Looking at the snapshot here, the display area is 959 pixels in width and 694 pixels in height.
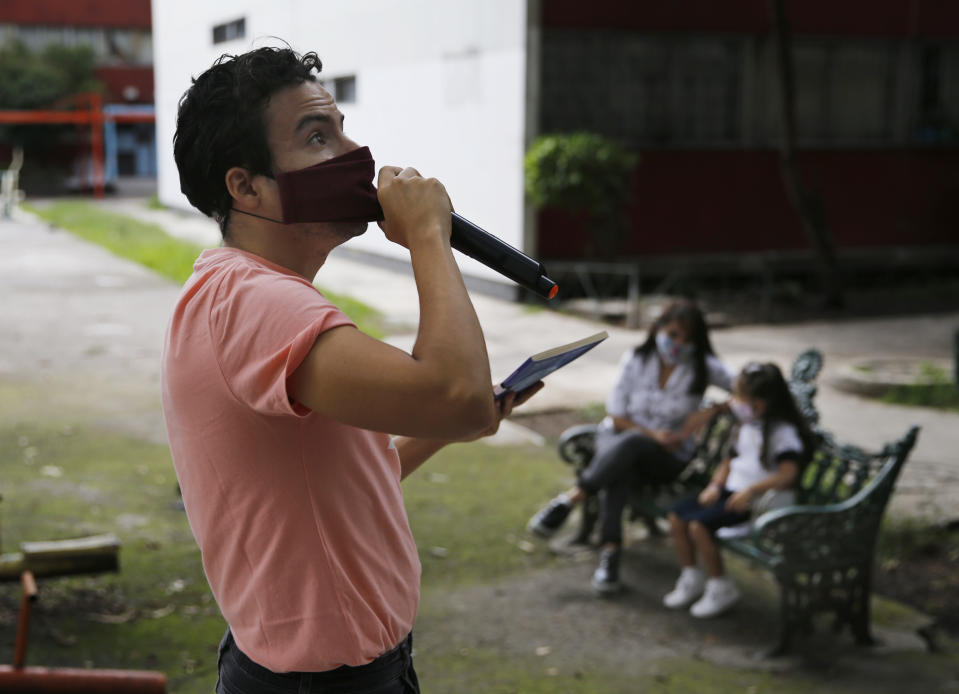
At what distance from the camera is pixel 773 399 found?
5129mm

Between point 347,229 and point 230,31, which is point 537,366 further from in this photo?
point 230,31

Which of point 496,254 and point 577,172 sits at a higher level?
point 496,254

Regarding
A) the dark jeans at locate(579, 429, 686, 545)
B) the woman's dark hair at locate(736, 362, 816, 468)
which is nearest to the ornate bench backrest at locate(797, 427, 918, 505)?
the woman's dark hair at locate(736, 362, 816, 468)

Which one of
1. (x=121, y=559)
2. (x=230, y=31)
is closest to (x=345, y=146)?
(x=121, y=559)

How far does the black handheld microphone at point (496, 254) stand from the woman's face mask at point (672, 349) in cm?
382

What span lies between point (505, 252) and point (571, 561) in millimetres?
4199

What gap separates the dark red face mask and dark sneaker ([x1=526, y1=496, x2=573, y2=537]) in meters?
4.29

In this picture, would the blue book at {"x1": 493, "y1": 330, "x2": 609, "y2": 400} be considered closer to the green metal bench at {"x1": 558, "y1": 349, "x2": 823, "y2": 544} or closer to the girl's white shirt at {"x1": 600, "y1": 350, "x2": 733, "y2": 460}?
the green metal bench at {"x1": 558, "y1": 349, "x2": 823, "y2": 544}

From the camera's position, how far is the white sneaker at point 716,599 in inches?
202

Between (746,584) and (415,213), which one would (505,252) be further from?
(746,584)

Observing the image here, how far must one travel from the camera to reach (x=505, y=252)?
6.26ft

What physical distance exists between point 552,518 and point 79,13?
4067cm

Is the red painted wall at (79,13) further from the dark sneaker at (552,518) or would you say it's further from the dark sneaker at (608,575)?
the dark sneaker at (608,575)

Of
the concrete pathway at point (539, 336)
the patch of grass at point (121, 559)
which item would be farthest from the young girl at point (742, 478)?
the patch of grass at point (121, 559)
